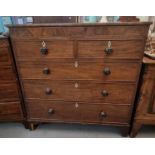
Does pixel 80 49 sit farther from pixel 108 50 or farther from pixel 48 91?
pixel 48 91

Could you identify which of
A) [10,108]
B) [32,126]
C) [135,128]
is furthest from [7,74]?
[135,128]

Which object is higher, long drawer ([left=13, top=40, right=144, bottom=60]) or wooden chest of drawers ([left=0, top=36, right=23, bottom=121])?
long drawer ([left=13, top=40, right=144, bottom=60])

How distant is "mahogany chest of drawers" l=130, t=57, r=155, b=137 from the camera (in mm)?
1125

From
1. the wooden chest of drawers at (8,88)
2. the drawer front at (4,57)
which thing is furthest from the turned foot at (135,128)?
the drawer front at (4,57)

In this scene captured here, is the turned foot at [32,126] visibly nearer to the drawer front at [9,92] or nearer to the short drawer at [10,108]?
the short drawer at [10,108]

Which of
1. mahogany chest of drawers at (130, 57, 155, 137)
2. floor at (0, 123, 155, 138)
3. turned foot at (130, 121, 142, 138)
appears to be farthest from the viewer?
floor at (0, 123, 155, 138)

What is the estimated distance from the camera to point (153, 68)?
3.66 ft

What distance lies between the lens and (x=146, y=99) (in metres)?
1.23

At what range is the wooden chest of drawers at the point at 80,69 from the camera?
3.44ft

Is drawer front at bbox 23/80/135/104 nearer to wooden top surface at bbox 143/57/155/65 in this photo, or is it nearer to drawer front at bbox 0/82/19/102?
drawer front at bbox 0/82/19/102

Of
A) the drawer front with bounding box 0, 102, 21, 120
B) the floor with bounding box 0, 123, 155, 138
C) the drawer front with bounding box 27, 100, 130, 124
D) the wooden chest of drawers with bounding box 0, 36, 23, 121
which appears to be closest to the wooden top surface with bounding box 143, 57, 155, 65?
the drawer front with bounding box 27, 100, 130, 124

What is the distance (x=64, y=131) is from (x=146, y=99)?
2.79 ft

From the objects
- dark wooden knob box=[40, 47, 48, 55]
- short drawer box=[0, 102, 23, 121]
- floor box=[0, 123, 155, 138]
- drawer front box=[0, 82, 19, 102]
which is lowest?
floor box=[0, 123, 155, 138]
